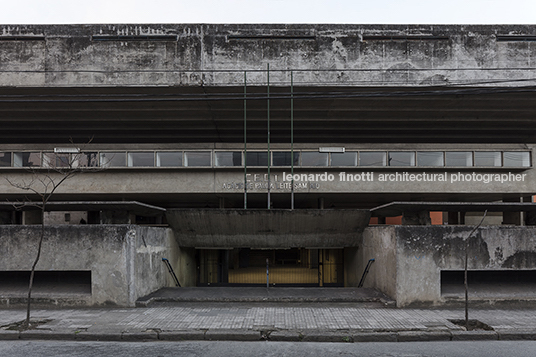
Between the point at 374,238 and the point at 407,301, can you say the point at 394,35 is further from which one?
the point at 407,301

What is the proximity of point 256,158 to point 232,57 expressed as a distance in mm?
4714

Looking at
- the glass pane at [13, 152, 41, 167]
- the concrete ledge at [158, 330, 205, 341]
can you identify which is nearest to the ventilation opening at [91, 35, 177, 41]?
the glass pane at [13, 152, 41, 167]

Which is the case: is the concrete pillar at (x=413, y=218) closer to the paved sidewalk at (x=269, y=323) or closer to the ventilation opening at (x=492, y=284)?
the ventilation opening at (x=492, y=284)

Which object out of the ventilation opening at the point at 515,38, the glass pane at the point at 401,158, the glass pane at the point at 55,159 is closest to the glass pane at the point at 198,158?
the glass pane at the point at 55,159

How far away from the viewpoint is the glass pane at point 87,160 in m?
15.6

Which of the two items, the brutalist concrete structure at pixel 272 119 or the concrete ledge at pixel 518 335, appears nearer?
the concrete ledge at pixel 518 335

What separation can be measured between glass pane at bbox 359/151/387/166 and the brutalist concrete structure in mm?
111

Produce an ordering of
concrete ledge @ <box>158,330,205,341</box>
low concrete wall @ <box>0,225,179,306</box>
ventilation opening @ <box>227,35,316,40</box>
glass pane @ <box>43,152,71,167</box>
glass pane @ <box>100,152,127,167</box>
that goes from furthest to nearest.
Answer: glass pane @ <box>100,152,127,167</box>, glass pane @ <box>43,152,71,167</box>, ventilation opening @ <box>227,35,316,40</box>, low concrete wall @ <box>0,225,179,306</box>, concrete ledge @ <box>158,330,205,341</box>

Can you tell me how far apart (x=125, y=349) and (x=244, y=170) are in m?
9.74

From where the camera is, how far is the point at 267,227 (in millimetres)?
13844

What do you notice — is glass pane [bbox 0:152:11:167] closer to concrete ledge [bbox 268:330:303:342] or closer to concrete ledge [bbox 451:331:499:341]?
concrete ledge [bbox 268:330:303:342]

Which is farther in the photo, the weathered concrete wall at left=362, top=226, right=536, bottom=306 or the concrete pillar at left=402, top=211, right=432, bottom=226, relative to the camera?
the concrete pillar at left=402, top=211, right=432, bottom=226

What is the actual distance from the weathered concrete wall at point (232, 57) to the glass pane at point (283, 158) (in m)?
3.48

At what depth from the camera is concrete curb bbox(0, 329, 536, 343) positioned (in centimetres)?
724
